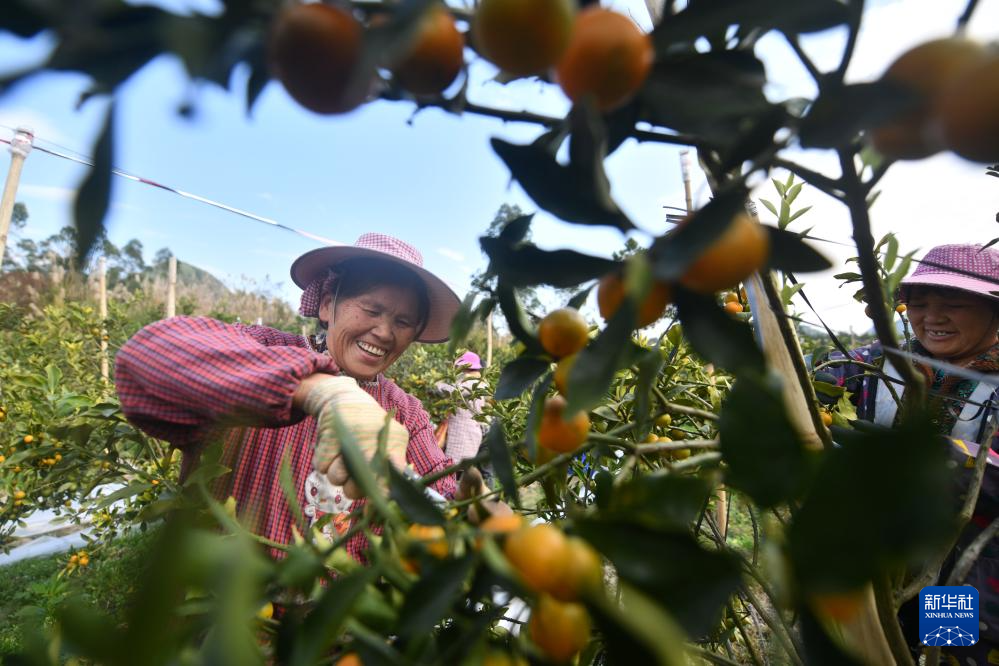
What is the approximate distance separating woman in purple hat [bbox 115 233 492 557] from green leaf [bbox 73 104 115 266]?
11cm

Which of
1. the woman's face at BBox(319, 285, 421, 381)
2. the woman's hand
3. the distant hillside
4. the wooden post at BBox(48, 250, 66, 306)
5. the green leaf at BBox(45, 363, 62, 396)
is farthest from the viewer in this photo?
the distant hillside

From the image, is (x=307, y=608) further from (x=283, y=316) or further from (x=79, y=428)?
(x=283, y=316)

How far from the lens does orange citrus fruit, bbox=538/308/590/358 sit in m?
0.25

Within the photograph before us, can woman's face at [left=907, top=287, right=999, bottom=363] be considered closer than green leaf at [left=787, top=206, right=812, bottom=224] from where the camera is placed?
No

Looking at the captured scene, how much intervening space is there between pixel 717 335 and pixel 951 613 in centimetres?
73

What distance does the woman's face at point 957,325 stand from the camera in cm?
101

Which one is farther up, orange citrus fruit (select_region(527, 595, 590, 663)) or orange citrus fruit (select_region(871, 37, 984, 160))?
orange citrus fruit (select_region(871, 37, 984, 160))

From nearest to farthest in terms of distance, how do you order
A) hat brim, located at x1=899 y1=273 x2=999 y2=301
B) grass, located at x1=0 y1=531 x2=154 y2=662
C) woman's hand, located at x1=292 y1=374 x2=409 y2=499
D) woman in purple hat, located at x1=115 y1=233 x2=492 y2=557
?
1. woman's hand, located at x1=292 y1=374 x2=409 y2=499
2. woman in purple hat, located at x1=115 y1=233 x2=492 y2=557
3. hat brim, located at x1=899 y1=273 x2=999 y2=301
4. grass, located at x1=0 y1=531 x2=154 y2=662

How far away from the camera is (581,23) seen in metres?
0.17

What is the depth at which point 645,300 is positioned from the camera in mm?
176

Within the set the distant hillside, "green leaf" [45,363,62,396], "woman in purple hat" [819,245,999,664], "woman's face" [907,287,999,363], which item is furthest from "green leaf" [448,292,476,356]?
the distant hillside

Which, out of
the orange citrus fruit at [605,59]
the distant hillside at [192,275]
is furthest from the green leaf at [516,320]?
the distant hillside at [192,275]

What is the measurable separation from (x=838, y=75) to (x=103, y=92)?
0.23 metres

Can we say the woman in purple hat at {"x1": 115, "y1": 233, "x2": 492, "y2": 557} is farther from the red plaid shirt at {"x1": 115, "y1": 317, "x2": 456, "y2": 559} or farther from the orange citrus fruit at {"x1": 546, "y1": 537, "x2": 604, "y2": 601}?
the orange citrus fruit at {"x1": 546, "y1": 537, "x2": 604, "y2": 601}
